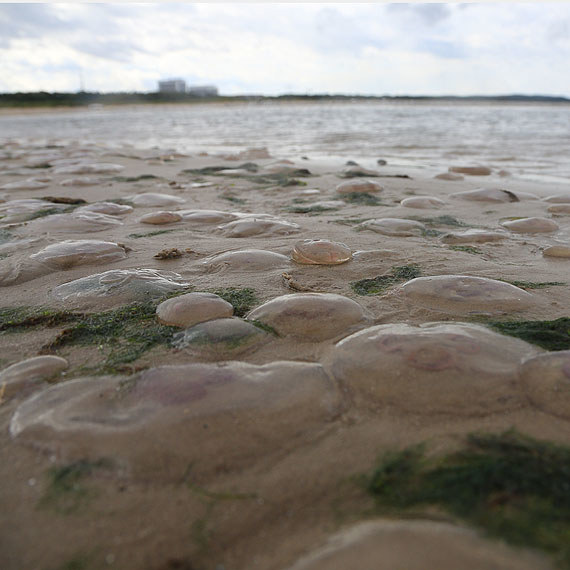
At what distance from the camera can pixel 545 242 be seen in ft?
8.18

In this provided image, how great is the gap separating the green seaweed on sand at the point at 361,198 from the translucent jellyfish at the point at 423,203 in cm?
20

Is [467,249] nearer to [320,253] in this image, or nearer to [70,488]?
[320,253]

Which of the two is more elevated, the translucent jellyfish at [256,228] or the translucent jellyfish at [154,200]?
the translucent jellyfish at [256,228]

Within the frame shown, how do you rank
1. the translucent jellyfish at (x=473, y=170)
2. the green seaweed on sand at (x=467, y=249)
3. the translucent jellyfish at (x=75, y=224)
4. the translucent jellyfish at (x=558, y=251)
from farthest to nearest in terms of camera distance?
the translucent jellyfish at (x=473, y=170) → the translucent jellyfish at (x=75, y=224) → the green seaweed on sand at (x=467, y=249) → the translucent jellyfish at (x=558, y=251)

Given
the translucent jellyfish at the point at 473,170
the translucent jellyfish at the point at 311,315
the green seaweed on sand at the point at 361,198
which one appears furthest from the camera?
the translucent jellyfish at the point at 473,170

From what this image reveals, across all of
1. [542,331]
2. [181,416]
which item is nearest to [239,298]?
[181,416]

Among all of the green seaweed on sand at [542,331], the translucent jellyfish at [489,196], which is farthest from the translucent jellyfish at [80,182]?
the green seaweed on sand at [542,331]

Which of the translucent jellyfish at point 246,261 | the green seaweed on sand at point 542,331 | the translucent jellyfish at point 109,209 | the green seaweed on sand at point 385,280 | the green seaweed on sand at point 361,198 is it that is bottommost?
the translucent jellyfish at point 109,209

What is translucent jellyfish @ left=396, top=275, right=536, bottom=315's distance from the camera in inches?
63.4

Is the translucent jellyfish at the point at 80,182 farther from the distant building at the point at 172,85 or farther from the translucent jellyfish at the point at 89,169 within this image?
the distant building at the point at 172,85

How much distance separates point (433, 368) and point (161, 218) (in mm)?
2287

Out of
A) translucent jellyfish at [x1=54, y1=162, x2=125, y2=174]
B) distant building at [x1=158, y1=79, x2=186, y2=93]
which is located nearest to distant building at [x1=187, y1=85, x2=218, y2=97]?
distant building at [x1=158, y1=79, x2=186, y2=93]

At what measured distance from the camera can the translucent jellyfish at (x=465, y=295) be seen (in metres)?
1.61

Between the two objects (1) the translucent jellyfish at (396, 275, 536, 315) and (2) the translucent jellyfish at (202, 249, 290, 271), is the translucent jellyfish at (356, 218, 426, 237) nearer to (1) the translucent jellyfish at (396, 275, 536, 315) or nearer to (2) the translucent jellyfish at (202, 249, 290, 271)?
(2) the translucent jellyfish at (202, 249, 290, 271)
